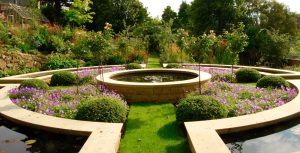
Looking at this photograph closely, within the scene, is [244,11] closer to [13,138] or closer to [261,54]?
[261,54]

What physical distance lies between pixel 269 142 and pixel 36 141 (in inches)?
155

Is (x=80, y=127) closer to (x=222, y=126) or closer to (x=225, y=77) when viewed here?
(x=222, y=126)

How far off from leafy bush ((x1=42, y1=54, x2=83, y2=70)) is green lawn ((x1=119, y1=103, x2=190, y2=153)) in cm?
848

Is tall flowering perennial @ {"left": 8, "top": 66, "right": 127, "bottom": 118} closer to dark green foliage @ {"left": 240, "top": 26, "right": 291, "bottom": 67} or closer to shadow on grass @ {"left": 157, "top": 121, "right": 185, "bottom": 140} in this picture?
shadow on grass @ {"left": 157, "top": 121, "right": 185, "bottom": 140}

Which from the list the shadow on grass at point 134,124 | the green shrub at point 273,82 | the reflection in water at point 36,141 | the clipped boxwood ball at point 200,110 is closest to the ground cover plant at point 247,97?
the green shrub at point 273,82

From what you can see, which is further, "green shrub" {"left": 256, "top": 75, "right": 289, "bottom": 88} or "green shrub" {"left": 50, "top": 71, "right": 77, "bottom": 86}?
"green shrub" {"left": 50, "top": 71, "right": 77, "bottom": 86}

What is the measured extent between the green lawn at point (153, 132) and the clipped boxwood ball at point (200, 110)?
0.34 meters

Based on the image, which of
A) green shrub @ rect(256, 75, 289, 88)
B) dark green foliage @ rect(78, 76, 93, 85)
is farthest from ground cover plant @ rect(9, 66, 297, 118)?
dark green foliage @ rect(78, 76, 93, 85)

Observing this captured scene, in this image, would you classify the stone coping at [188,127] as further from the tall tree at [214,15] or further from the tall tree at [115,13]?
the tall tree at [115,13]

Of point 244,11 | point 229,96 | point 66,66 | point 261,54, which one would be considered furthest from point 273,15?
point 229,96

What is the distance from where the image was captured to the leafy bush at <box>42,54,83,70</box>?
1408 cm

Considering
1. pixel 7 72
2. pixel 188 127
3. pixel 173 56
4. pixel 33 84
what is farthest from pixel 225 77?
pixel 7 72

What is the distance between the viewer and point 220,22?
1134 inches

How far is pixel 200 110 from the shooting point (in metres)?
5.23
